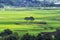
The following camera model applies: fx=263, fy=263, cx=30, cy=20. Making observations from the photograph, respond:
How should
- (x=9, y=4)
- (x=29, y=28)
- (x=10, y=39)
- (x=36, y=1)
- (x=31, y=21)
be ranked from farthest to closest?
(x=36, y=1) → (x=9, y=4) → (x=31, y=21) → (x=29, y=28) → (x=10, y=39)

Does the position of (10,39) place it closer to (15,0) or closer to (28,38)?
(28,38)

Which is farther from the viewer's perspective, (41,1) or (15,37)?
(41,1)

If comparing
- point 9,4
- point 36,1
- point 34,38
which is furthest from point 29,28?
point 36,1

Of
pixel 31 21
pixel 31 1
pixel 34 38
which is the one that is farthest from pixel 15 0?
pixel 34 38

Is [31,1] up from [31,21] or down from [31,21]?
A: down

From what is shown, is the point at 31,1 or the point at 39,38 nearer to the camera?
the point at 39,38

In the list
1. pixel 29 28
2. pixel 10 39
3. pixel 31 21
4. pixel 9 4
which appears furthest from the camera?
pixel 9 4

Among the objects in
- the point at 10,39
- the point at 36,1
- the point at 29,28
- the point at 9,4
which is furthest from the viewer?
the point at 36,1

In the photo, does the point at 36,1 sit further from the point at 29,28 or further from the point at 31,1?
the point at 29,28

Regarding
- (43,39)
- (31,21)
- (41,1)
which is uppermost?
(43,39)
